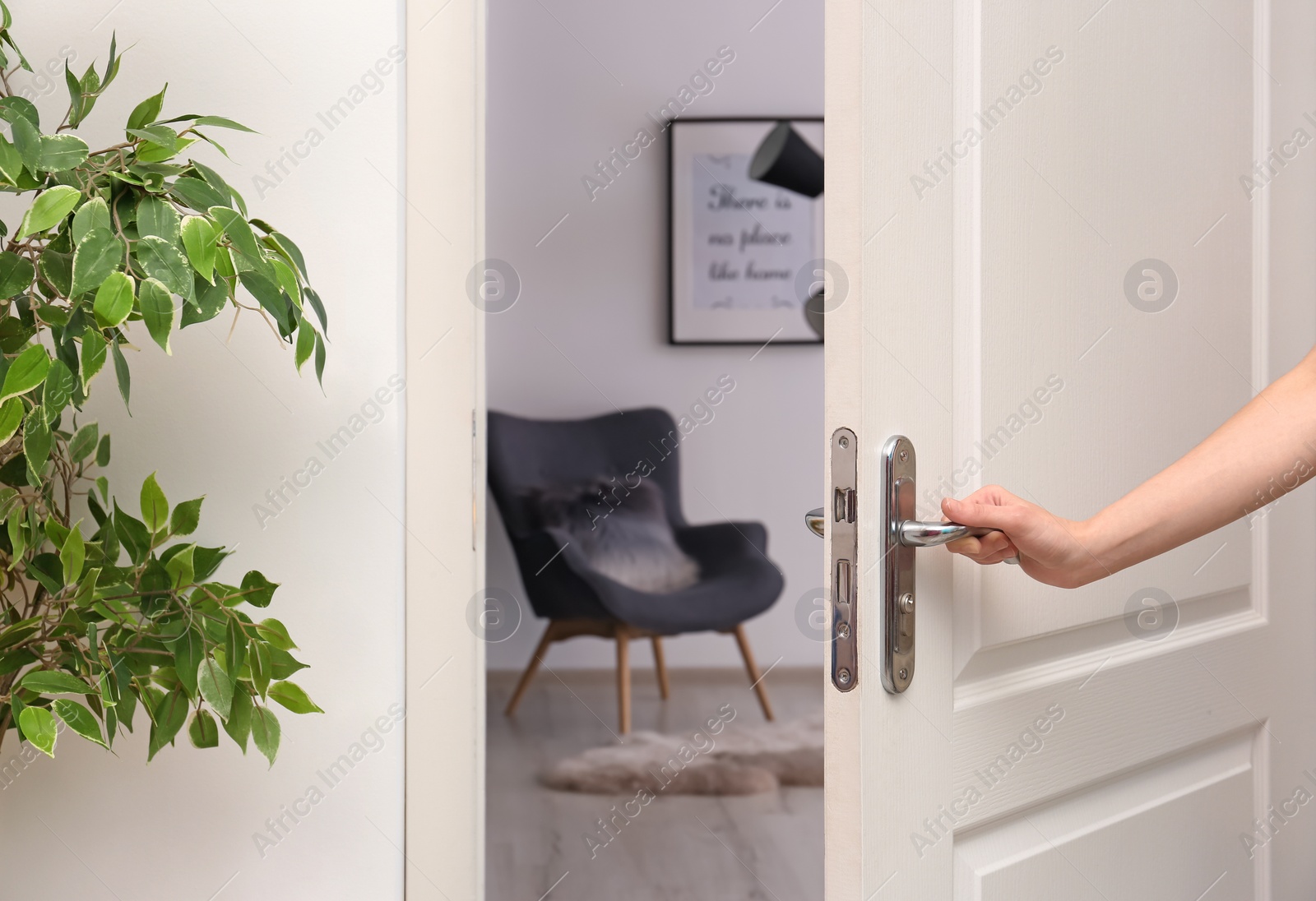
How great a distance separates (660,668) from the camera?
10.9 feet

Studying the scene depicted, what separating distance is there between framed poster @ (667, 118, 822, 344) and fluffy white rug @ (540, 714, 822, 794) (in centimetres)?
145

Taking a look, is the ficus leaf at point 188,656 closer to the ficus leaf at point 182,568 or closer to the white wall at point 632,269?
the ficus leaf at point 182,568

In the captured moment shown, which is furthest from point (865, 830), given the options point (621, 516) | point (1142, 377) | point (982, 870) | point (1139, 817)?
point (621, 516)

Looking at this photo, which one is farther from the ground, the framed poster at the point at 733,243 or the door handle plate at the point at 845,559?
the framed poster at the point at 733,243

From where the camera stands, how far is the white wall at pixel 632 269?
353 centimetres

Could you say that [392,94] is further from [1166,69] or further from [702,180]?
[702,180]

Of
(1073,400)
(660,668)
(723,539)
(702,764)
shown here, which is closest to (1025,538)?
(1073,400)

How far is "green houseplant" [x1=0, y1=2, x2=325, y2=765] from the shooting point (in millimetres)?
621

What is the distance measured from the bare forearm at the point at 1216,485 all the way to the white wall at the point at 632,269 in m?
2.75

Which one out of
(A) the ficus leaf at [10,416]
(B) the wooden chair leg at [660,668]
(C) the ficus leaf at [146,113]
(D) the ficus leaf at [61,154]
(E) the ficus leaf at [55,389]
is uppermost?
(C) the ficus leaf at [146,113]

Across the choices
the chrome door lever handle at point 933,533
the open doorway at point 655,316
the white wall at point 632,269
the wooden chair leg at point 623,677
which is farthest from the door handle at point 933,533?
the white wall at point 632,269

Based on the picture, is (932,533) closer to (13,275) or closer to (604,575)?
(13,275)

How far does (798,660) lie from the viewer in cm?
368

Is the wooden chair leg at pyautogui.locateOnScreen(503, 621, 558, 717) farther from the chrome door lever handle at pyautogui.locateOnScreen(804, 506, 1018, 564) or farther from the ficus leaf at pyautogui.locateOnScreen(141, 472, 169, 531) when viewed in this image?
the chrome door lever handle at pyautogui.locateOnScreen(804, 506, 1018, 564)
